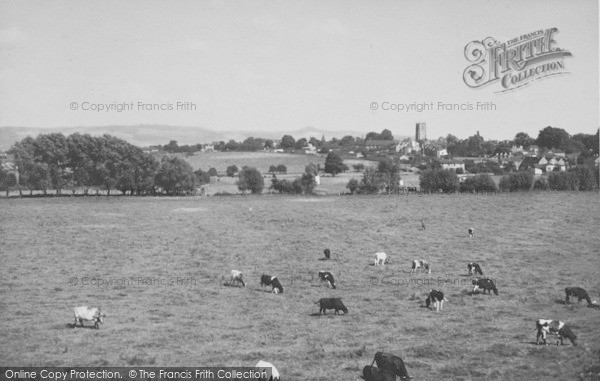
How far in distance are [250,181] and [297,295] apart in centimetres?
7854

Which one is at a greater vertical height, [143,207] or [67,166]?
[67,166]

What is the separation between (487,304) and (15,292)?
22416 millimetres

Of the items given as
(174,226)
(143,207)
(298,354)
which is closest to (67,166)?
(143,207)

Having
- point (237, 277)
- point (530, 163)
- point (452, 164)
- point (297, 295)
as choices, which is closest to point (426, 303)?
point (297, 295)

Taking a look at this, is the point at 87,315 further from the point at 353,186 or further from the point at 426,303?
the point at 353,186

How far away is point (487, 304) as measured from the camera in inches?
974

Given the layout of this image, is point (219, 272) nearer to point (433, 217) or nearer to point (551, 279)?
point (551, 279)

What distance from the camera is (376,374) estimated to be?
15.6 meters

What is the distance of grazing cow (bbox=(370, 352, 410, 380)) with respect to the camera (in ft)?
52.9

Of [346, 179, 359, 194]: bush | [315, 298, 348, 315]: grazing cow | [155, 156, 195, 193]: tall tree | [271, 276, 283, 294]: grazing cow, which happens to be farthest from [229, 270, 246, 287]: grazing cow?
[346, 179, 359, 194]: bush

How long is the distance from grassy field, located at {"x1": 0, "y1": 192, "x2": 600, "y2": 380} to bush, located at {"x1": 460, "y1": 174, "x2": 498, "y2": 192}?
42.5 metres

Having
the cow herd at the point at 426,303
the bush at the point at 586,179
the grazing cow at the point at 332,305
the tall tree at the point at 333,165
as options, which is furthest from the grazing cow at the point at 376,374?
the tall tree at the point at 333,165

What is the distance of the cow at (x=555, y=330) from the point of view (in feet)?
62.3

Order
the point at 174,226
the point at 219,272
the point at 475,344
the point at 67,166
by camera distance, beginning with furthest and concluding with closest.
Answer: the point at 67,166 < the point at 174,226 < the point at 219,272 < the point at 475,344
